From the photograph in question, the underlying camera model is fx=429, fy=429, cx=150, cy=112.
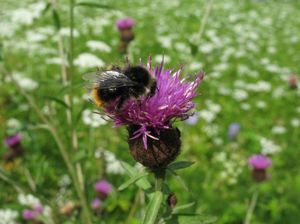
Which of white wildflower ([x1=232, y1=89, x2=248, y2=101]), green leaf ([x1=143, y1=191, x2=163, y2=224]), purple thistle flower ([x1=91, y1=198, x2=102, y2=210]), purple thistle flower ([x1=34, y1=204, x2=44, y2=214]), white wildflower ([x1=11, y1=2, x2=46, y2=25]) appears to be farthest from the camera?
white wildflower ([x1=232, y1=89, x2=248, y2=101])

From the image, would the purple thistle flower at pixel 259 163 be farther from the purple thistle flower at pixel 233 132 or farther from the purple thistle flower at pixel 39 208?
the purple thistle flower at pixel 39 208

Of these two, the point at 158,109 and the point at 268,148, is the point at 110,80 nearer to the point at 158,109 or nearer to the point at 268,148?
the point at 158,109

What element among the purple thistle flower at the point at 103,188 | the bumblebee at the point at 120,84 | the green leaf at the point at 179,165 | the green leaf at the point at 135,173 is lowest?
the purple thistle flower at the point at 103,188

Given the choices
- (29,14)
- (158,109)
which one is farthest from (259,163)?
(29,14)

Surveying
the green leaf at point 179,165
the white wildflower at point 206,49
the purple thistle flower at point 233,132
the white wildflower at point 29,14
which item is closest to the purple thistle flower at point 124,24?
the white wildflower at point 29,14

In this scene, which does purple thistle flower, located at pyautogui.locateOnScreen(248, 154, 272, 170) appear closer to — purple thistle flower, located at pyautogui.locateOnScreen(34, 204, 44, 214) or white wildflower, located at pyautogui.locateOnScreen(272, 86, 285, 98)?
purple thistle flower, located at pyautogui.locateOnScreen(34, 204, 44, 214)

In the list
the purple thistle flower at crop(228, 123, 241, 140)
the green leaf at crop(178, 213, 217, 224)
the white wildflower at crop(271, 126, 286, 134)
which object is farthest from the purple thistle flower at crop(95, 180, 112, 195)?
the white wildflower at crop(271, 126, 286, 134)
